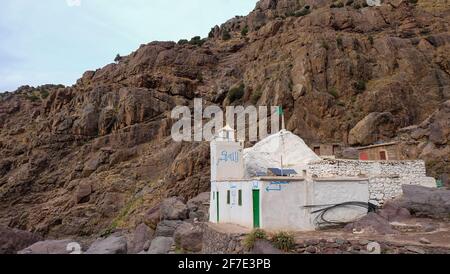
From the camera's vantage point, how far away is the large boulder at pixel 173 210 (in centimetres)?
2390

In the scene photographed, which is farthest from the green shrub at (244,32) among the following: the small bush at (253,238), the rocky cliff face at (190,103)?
the small bush at (253,238)

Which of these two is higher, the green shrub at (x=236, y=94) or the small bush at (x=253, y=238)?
the green shrub at (x=236, y=94)

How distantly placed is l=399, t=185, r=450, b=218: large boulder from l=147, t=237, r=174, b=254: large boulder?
1175cm

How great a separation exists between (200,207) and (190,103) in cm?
2579

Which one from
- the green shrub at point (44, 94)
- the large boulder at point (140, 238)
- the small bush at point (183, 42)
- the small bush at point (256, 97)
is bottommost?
the large boulder at point (140, 238)

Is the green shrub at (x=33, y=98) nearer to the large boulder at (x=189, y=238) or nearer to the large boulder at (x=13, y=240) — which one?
the large boulder at (x=13, y=240)

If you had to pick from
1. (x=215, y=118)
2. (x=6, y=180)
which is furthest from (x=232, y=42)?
(x=6, y=180)

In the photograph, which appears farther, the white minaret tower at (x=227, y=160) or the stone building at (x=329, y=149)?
the stone building at (x=329, y=149)

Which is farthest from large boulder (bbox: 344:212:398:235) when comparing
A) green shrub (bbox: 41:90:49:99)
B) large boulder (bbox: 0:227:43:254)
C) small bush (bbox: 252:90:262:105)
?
green shrub (bbox: 41:90:49:99)

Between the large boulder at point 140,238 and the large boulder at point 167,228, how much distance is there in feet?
3.84

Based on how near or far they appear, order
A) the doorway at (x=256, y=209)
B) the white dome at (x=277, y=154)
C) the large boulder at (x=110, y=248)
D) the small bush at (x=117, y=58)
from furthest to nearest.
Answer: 1. the small bush at (x=117, y=58)
2. the white dome at (x=277, y=154)
3. the large boulder at (x=110, y=248)
4. the doorway at (x=256, y=209)

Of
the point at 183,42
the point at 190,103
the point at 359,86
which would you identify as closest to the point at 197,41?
the point at 183,42

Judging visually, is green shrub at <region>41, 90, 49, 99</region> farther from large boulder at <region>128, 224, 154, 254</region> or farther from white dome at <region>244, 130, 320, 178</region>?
white dome at <region>244, 130, 320, 178</region>
